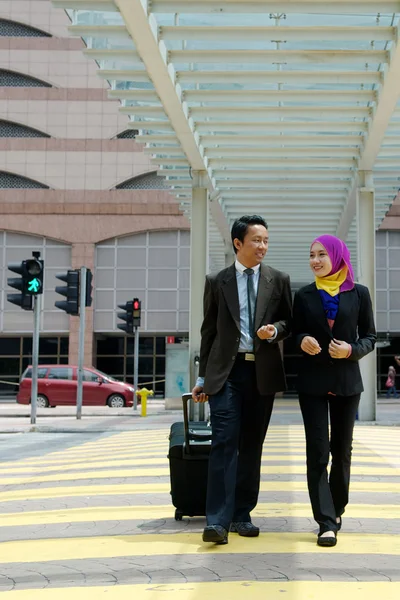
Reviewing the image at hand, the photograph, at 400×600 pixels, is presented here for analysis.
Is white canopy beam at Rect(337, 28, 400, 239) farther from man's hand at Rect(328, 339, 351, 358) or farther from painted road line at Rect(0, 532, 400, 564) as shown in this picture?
painted road line at Rect(0, 532, 400, 564)

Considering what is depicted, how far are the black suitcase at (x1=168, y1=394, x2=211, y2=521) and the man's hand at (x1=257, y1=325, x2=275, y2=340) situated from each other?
0.92 m

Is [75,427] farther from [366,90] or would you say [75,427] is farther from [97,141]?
[97,141]

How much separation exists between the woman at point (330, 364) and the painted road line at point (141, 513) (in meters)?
1.00

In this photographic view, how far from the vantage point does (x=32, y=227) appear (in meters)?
38.9

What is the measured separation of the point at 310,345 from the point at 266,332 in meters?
0.27

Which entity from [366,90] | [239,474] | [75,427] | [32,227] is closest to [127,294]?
[32,227]

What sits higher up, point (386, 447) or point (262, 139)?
point (262, 139)

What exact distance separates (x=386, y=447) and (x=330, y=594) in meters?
8.03

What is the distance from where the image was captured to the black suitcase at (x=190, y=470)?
5.56 meters

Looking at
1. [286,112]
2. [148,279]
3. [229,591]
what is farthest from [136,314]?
[229,591]

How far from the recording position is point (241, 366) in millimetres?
5074

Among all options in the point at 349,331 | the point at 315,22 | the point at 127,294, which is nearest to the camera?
the point at 349,331

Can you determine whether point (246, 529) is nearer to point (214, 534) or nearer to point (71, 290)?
point (214, 534)

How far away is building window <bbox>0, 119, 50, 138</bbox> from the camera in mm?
40406
